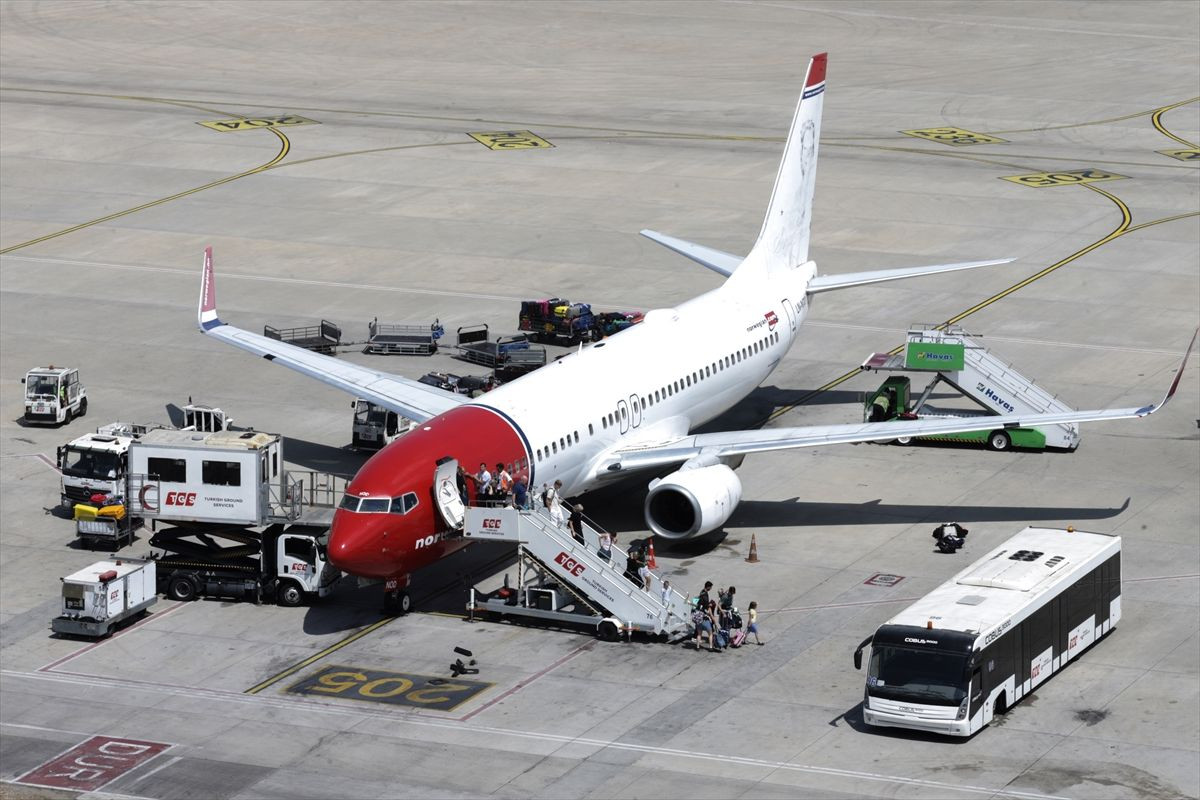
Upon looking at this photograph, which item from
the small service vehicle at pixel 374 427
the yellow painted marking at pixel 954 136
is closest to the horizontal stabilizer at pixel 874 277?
the small service vehicle at pixel 374 427

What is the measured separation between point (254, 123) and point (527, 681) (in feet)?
254

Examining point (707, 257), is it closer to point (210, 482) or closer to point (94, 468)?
point (210, 482)

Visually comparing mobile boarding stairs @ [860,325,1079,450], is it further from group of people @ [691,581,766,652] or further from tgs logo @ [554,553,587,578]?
tgs logo @ [554,553,587,578]

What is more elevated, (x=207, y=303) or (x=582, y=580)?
(x=207, y=303)

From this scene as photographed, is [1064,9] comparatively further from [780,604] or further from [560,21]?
[780,604]

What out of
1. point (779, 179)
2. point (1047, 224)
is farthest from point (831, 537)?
point (1047, 224)

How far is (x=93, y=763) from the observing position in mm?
48188

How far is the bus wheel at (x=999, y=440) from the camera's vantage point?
71.8 meters

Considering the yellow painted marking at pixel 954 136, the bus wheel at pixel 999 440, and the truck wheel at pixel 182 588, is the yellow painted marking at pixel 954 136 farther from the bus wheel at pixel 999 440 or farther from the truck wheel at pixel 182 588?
the truck wheel at pixel 182 588

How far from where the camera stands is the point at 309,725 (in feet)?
165

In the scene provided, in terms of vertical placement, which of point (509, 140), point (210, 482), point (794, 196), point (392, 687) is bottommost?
point (392, 687)

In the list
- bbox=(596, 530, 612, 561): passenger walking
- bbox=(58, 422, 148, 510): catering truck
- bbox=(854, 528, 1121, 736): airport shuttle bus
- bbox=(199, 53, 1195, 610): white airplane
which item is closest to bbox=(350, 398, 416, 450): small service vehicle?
bbox=(199, 53, 1195, 610): white airplane

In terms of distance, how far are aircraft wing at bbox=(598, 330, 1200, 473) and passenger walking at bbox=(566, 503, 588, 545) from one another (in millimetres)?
4234

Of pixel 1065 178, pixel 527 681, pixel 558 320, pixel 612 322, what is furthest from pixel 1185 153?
pixel 527 681
